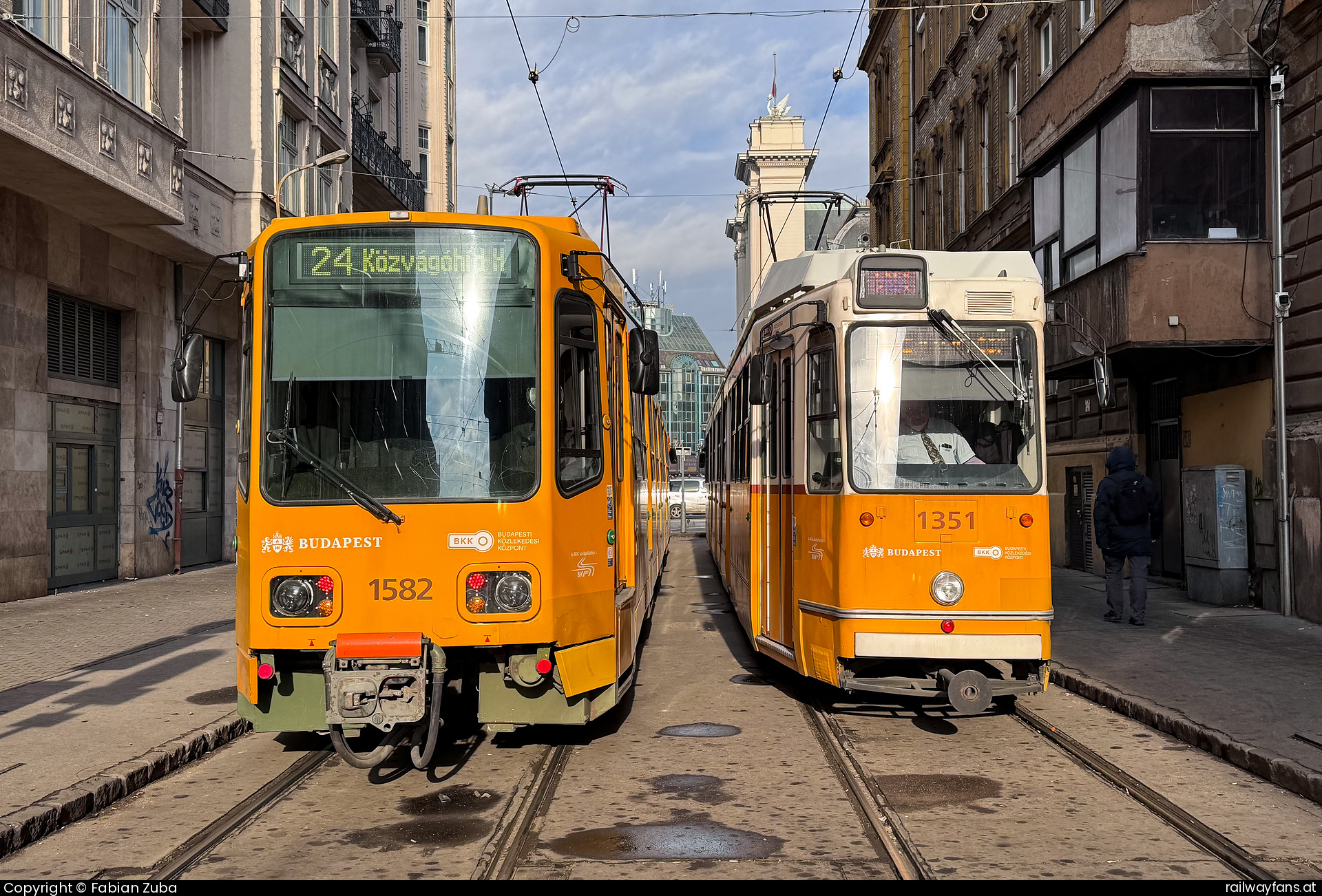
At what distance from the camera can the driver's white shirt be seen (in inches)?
316

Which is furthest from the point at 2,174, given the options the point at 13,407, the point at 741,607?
the point at 741,607

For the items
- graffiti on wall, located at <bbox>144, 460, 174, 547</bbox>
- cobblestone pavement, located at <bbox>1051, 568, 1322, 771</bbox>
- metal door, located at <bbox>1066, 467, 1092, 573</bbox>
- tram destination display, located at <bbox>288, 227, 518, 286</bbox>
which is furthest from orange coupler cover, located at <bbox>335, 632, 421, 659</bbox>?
metal door, located at <bbox>1066, 467, 1092, 573</bbox>

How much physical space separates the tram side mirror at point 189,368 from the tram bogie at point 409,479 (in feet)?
0.80

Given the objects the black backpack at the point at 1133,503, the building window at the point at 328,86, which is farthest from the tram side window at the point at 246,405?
the building window at the point at 328,86

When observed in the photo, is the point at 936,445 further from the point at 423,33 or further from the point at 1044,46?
the point at 423,33

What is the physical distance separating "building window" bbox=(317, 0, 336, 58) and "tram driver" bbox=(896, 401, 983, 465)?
22845mm

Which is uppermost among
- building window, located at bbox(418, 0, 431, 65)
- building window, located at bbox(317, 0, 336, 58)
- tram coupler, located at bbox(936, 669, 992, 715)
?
building window, located at bbox(418, 0, 431, 65)

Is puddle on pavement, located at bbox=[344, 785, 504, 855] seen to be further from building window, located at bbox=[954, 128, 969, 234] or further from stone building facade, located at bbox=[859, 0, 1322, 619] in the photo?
building window, located at bbox=[954, 128, 969, 234]

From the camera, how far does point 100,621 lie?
13797 mm

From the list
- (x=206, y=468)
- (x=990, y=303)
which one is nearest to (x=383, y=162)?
(x=206, y=468)

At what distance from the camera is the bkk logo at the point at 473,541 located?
646 cm

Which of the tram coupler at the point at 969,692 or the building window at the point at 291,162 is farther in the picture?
the building window at the point at 291,162

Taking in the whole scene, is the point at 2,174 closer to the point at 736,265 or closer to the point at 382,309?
the point at 382,309

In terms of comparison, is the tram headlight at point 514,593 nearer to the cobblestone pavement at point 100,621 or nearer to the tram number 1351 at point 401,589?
the tram number 1351 at point 401,589
